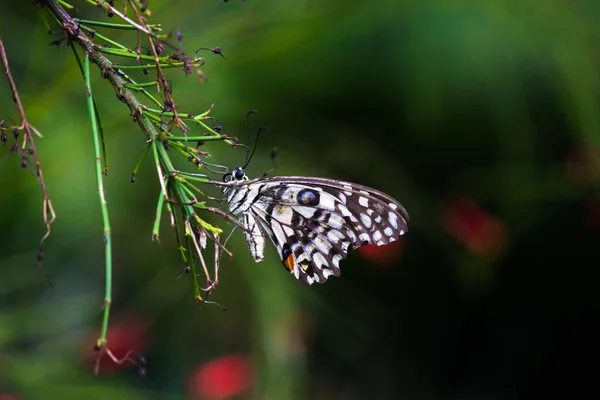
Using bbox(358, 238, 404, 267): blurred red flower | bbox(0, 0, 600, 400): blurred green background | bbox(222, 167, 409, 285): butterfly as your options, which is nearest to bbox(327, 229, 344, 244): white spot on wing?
bbox(222, 167, 409, 285): butterfly

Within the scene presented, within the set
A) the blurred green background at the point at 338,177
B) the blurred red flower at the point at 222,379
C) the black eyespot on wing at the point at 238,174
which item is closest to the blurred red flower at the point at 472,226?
the blurred green background at the point at 338,177

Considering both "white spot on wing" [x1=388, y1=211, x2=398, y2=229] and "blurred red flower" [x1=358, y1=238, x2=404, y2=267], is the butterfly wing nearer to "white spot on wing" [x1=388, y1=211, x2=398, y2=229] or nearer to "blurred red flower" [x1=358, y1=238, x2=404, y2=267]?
"white spot on wing" [x1=388, y1=211, x2=398, y2=229]

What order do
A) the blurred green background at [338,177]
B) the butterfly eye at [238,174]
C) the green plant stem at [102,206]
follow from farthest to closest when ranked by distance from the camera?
the blurred green background at [338,177], the butterfly eye at [238,174], the green plant stem at [102,206]

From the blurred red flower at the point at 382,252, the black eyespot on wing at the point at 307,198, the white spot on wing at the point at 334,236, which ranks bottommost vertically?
the blurred red flower at the point at 382,252

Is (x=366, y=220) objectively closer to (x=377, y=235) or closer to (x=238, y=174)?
(x=377, y=235)

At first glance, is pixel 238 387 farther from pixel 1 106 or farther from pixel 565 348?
pixel 565 348

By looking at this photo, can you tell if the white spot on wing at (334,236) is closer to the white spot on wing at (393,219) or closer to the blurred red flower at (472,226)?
the white spot on wing at (393,219)

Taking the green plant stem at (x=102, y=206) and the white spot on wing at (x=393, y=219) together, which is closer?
the green plant stem at (x=102, y=206)

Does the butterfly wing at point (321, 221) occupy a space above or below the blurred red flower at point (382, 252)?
above
